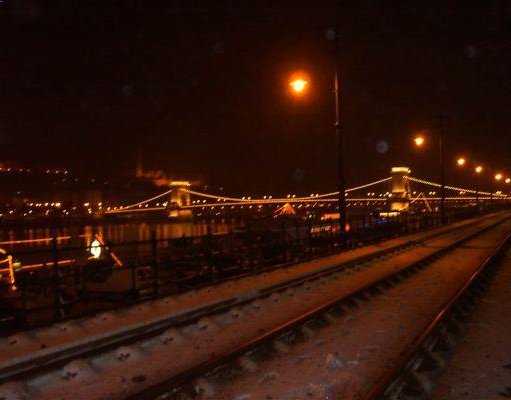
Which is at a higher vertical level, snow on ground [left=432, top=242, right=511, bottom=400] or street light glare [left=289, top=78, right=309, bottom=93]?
street light glare [left=289, top=78, right=309, bottom=93]

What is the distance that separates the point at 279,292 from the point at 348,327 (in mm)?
3637

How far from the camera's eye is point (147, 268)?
950 inches

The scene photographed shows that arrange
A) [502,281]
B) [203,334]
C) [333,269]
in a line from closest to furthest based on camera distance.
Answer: [203,334]
[502,281]
[333,269]

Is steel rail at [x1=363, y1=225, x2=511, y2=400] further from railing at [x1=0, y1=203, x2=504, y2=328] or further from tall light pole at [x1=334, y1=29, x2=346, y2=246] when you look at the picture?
tall light pole at [x1=334, y1=29, x2=346, y2=246]

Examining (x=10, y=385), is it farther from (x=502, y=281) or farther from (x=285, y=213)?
(x=285, y=213)

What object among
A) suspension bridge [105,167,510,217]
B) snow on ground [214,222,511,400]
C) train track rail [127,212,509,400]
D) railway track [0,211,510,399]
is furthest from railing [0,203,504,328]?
suspension bridge [105,167,510,217]

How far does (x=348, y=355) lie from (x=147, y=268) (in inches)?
659

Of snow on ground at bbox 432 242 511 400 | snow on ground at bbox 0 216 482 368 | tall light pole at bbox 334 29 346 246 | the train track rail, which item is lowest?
snow on ground at bbox 432 242 511 400

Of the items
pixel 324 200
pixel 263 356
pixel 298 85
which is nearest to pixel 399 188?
pixel 324 200

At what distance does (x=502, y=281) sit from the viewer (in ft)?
51.3

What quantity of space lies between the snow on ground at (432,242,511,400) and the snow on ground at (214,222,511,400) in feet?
Answer: 1.11

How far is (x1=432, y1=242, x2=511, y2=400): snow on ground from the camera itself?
6.75 meters

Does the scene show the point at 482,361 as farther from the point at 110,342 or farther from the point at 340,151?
the point at 340,151

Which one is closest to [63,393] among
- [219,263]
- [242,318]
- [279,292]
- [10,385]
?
[10,385]
